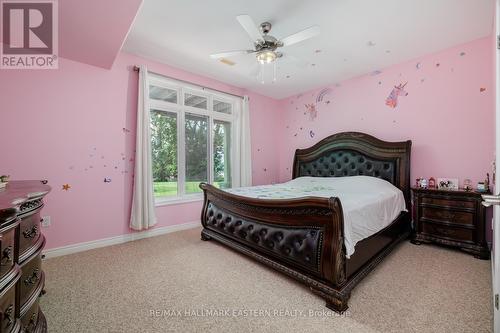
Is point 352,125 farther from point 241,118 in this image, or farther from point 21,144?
point 21,144

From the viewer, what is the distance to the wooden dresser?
2.88 ft

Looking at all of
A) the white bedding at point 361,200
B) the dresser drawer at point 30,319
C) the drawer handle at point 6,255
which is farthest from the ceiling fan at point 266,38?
the dresser drawer at point 30,319

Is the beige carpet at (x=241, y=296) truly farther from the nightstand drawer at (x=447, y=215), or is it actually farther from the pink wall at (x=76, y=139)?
the pink wall at (x=76, y=139)

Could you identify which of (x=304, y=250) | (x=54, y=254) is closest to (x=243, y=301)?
(x=304, y=250)

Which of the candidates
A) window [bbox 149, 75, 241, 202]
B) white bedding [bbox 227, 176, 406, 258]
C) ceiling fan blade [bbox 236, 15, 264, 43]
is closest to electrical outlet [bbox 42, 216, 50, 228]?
window [bbox 149, 75, 241, 202]

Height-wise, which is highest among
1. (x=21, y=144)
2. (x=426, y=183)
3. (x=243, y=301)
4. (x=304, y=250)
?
(x=21, y=144)

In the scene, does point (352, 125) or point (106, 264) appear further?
point (352, 125)

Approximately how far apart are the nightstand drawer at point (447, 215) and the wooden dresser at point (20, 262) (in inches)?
152

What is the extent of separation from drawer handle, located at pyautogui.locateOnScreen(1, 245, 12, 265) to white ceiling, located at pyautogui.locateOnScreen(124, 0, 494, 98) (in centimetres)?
227

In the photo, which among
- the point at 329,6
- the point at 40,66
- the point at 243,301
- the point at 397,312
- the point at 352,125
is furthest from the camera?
the point at 352,125

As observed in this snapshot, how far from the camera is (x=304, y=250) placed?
6.20 ft

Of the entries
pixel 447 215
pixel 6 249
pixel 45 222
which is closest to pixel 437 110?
pixel 447 215

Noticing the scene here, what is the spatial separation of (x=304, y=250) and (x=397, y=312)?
0.76m

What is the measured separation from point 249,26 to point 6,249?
221cm
